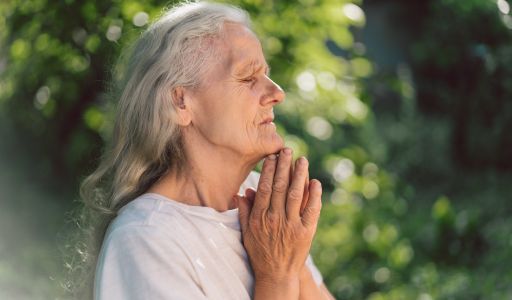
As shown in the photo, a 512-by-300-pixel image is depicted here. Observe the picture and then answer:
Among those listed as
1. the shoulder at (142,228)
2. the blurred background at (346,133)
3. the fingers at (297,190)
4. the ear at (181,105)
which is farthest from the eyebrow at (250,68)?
the blurred background at (346,133)

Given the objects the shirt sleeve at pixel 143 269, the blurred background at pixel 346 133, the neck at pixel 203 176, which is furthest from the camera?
the blurred background at pixel 346 133

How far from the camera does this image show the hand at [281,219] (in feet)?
6.17

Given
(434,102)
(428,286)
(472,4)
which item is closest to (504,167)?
(434,102)

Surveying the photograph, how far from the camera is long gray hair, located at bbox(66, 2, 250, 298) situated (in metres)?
1.94

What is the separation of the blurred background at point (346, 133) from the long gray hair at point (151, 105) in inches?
29.5

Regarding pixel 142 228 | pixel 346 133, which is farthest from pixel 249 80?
pixel 346 133

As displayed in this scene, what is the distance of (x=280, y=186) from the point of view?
74.1 inches

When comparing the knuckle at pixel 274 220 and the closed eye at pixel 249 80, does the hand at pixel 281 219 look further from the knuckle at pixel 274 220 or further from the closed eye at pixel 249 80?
the closed eye at pixel 249 80

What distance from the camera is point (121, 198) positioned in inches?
79.4

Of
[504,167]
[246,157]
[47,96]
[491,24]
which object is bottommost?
[504,167]

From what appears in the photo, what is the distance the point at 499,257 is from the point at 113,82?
12.3 ft

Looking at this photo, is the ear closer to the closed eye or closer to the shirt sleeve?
the closed eye

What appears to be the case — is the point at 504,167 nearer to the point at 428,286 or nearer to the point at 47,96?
the point at 428,286

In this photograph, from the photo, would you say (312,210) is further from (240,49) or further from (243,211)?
(240,49)
